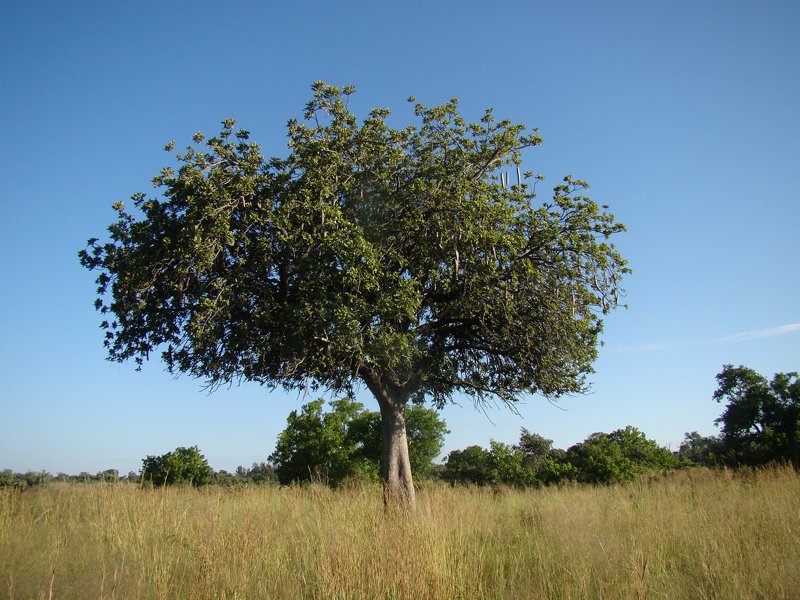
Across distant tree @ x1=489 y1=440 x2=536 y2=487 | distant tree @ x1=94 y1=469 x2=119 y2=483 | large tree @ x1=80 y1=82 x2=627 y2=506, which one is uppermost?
large tree @ x1=80 y1=82 x2=627 y2=506

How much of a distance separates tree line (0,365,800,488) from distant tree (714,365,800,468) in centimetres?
7

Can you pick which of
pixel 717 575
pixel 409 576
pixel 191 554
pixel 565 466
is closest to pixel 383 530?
pixel 409 576

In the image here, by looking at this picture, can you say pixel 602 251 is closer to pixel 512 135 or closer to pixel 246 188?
pixel 512 135

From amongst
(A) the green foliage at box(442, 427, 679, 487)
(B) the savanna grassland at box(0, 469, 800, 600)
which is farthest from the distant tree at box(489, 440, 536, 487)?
(B) the savanna grassland at box(0, 469, 800, 600)

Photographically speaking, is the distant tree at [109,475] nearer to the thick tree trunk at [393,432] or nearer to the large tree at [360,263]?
the large tree at [360,263]

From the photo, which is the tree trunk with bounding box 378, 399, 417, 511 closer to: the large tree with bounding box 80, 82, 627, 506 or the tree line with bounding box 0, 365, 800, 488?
the large tree with bounding box 80, 82, 627, 506

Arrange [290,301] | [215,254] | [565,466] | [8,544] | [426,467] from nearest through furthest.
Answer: [8,544], [215,254], [290,301], [565,466], [426,467]

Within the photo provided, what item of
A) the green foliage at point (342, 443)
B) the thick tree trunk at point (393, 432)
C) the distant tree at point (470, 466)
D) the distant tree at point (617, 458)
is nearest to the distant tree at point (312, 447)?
the green foliage at point (342, 443)

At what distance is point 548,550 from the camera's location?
718 cm

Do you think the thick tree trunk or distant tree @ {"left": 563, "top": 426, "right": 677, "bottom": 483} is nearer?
the thick tree trunk

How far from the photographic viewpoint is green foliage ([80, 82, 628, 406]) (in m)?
11.1

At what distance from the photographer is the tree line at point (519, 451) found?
2522 cm

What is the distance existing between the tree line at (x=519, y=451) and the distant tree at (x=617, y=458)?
0.17ft

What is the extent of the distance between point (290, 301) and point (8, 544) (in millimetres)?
7244
